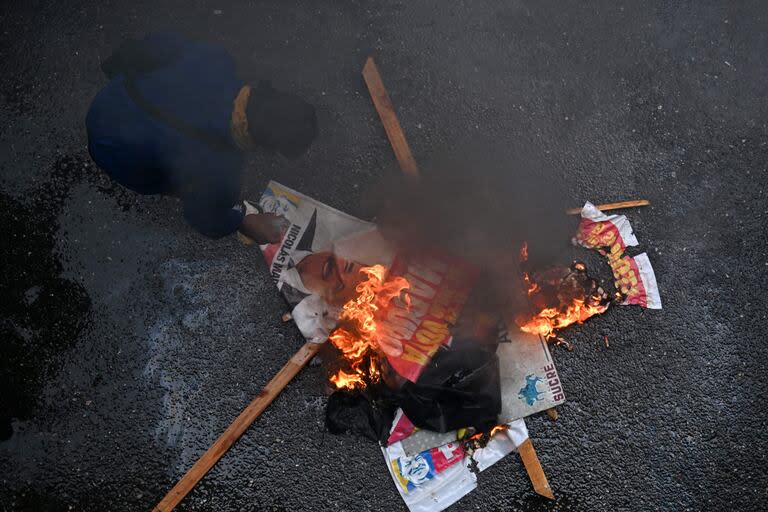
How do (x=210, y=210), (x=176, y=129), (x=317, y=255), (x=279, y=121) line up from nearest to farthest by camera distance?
1. (x=279, y=121)
2. (x=176, y=129)
3. (x=210, y=210)
4. (x=317, y=255)

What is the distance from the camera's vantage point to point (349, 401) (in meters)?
3.61

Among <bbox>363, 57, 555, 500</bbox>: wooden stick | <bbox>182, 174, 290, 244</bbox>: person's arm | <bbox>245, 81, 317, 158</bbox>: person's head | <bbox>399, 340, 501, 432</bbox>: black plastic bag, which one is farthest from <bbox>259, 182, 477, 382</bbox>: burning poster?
<bbox>245, 81, 317, 158</bbox>: person's head

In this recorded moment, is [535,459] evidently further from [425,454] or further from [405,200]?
[405,200]

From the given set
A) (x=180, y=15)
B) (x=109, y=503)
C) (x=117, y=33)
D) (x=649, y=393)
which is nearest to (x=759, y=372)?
(x=649, y=393)

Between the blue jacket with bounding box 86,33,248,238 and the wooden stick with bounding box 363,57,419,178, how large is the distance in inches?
44.8

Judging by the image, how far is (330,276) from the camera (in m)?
3.69

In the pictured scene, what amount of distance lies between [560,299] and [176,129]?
8.60 feet

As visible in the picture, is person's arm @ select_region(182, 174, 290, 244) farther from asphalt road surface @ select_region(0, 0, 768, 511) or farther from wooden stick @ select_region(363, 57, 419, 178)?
wooden stick @ select_region(363, 57, 419, 178)

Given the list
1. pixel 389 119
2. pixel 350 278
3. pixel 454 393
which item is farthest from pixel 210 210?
pixel 454 393

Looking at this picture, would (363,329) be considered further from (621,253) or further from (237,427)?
(621,253)

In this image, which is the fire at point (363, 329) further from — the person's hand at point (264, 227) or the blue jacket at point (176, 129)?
the blue jacket at point (176, 129)

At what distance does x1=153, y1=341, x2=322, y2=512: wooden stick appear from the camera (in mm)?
3549

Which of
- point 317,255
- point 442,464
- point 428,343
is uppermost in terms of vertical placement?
Result: point 317,255

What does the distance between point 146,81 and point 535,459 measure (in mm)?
3289
